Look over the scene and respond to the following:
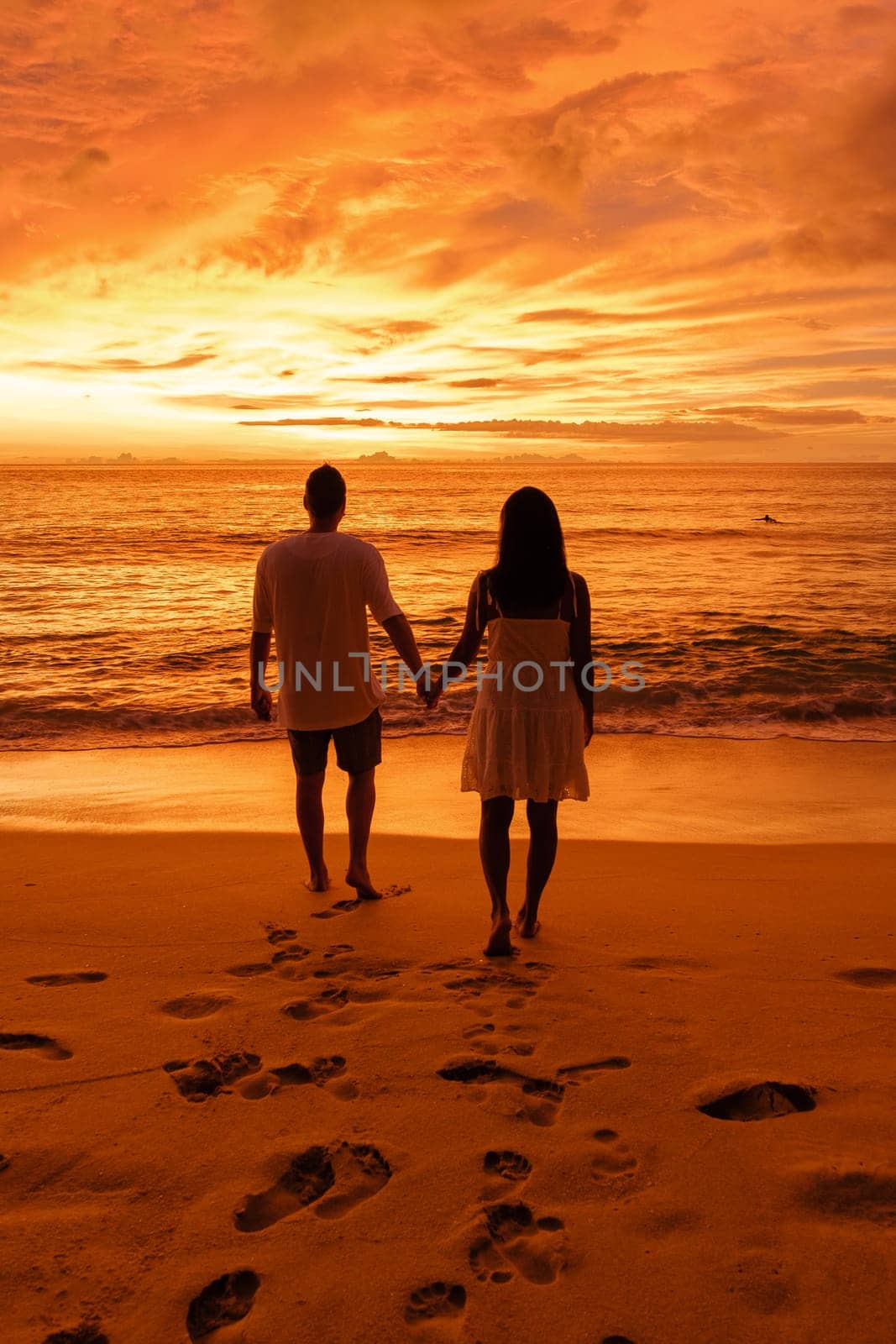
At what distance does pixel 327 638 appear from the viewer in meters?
4.34

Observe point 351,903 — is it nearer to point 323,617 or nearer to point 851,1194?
point 323,617

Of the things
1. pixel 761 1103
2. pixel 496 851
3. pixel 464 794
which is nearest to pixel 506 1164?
pixel 761 1103

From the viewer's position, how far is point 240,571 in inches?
977

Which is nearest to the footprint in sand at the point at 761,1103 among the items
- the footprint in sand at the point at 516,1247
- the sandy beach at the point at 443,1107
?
the sandy beach at the point at 443,1107

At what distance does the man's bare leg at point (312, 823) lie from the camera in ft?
15.1

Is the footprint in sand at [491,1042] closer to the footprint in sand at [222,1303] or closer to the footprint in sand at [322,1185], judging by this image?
the footprint in sand at [322,1185]

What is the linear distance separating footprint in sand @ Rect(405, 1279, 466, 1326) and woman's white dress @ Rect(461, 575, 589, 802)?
2.00m

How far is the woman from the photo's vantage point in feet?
12.0

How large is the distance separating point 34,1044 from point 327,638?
2119 millimetres

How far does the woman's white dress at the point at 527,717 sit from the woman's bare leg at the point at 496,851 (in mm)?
99

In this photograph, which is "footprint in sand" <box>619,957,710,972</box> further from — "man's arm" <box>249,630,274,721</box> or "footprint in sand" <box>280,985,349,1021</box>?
"man's arm" <box>249,630,274,721</box>

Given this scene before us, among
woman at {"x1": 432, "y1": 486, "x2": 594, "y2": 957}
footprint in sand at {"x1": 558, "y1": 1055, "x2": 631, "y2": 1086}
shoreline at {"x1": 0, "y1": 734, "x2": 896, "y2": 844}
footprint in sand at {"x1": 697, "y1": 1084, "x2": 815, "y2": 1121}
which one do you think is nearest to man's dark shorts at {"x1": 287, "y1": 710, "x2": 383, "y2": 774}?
woman at {"x1": 432, "y1": 486, "x2": 594, "y2": 957}

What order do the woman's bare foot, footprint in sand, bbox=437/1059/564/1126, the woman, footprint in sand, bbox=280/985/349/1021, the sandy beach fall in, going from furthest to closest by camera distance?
the woman's bare foot → the woman → footprint in sand, bbox=280/985/349/1021 → footprint in sand, bbox=437/1059/564/1126 → the sandy beach

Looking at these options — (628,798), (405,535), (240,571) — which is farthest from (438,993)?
(405,535)
